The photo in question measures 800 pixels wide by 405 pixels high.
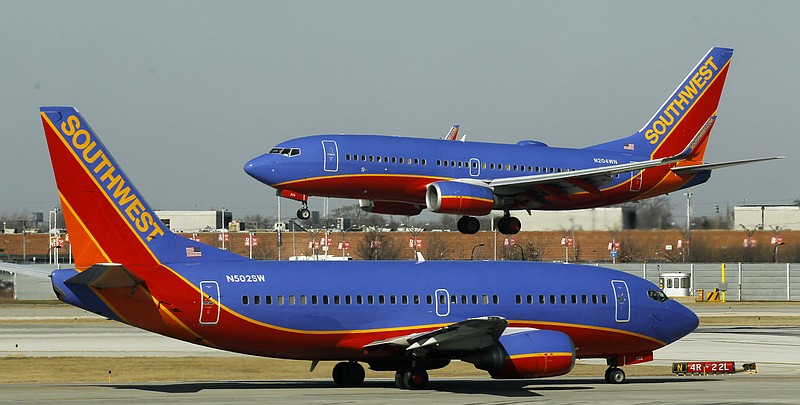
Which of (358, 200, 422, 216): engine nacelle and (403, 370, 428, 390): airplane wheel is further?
(358, 200, 422, 216): engine nacelle

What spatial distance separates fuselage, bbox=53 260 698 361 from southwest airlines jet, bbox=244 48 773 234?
1215 cm

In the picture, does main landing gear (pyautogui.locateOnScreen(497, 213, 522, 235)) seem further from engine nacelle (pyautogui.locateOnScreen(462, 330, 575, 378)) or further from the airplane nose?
engine nacelle (pyautogui.locateOnScreen(462, 330, 575, 378))

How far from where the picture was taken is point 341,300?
35344 millimetres

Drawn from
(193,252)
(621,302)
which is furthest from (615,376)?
(193,252)

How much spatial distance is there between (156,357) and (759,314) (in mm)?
46984

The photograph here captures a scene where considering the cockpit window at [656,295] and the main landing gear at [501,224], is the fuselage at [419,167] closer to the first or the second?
the main landing gear at [501,224]

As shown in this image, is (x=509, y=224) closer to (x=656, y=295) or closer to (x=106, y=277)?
(x=656, y=295)

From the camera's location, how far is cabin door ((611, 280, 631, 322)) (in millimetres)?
38594

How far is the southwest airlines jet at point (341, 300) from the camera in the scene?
107 ft

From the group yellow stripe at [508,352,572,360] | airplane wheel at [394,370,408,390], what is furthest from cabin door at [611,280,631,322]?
airplane wheel at [394,370,408,390]

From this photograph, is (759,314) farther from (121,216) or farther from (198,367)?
(121,216)

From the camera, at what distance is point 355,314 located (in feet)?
116

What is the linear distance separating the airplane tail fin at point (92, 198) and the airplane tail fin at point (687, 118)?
96.8ft

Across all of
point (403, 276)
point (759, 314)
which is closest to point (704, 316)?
point (759, 314)
